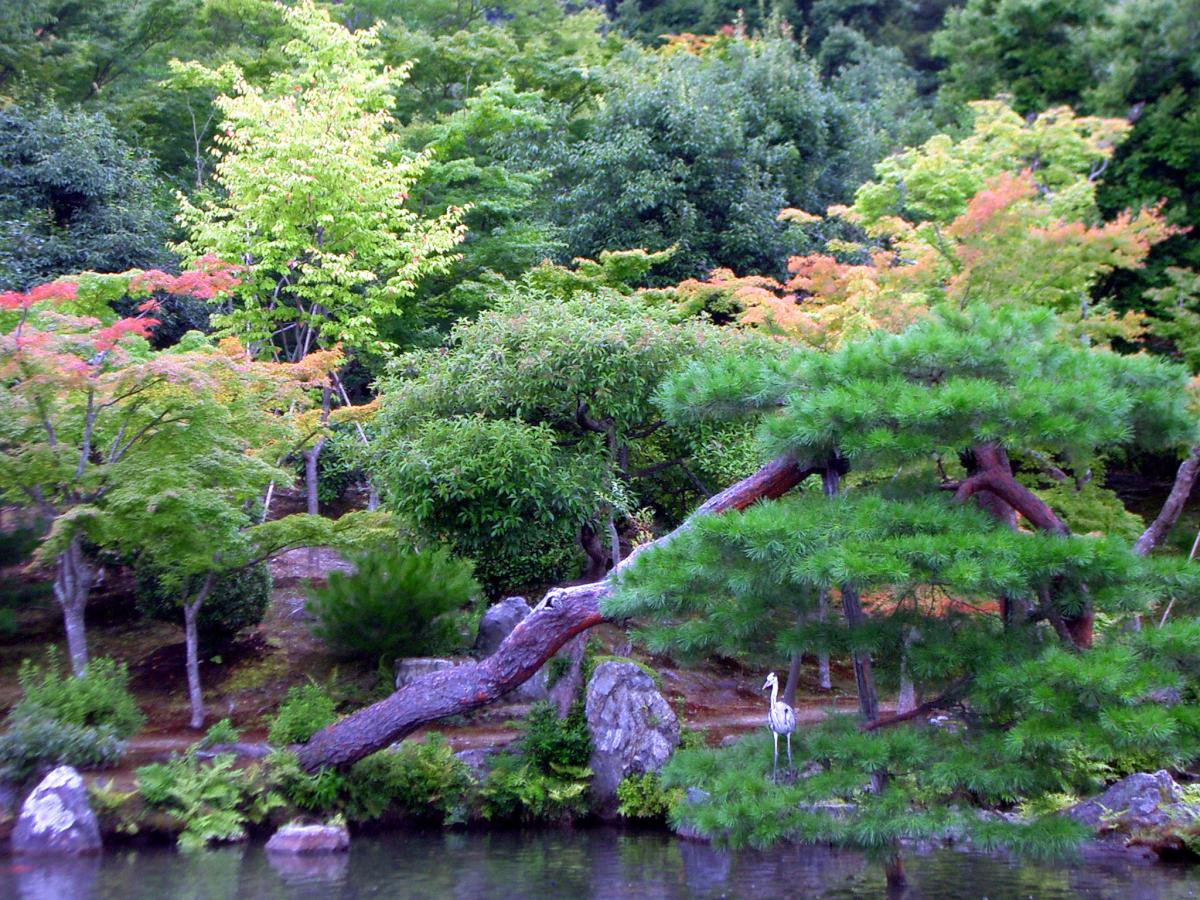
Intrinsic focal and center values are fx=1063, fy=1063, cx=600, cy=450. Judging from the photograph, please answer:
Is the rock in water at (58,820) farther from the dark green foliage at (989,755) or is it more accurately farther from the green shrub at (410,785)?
the dark green foliage at (989,755)

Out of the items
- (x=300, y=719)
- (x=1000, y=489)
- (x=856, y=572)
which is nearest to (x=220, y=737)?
(x=300, y=719)

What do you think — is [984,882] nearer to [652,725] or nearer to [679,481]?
[652,725]

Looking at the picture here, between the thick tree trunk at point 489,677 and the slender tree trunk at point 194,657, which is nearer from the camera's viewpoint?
the thick tree trunk at point 489,677

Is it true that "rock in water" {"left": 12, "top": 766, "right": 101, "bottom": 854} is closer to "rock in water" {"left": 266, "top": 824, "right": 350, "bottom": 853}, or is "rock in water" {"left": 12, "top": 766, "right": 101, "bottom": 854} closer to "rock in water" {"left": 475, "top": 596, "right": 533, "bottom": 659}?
"rock in water" {"left": 266, "top": 824, "right": 350, "bottom": 853}

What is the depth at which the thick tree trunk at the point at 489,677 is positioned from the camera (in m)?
6.96

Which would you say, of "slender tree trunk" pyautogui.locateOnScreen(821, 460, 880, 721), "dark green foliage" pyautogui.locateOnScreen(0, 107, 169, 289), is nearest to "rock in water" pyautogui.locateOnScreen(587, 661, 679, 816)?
"slender tree trunk" pyautogui.locateOnScreen(821, 460, 880, 721)

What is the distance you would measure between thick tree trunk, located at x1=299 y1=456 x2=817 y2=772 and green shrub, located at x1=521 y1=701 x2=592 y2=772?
1113 mm

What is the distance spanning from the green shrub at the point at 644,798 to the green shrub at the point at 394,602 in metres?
2.69

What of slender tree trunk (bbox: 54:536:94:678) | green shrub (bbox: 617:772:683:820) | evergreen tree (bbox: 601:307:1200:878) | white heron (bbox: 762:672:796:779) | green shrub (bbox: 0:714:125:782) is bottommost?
green shrub (bbox: 617:772:683:820)

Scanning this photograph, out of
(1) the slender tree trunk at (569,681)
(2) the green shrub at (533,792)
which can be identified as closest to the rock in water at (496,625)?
(1) the slender tree trunk at (569,681)

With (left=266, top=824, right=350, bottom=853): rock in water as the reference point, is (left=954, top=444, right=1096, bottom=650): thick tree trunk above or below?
above

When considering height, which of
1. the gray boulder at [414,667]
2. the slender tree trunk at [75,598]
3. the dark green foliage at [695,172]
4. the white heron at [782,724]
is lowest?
the gray boulder at [414,667]

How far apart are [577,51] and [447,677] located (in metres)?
17.2

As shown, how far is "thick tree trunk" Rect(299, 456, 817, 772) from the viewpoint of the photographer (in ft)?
22.8
